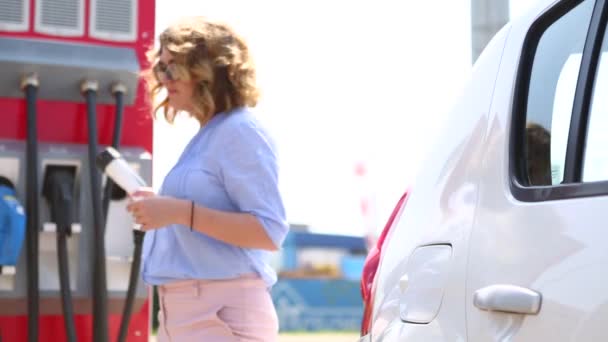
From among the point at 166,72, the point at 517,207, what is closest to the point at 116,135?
the point at 166,72

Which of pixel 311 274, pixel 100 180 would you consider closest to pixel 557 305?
pixel 100 180

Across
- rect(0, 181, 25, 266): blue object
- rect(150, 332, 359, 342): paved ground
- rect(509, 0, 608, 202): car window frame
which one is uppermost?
rect(509, 0, 608, 202): car window frame

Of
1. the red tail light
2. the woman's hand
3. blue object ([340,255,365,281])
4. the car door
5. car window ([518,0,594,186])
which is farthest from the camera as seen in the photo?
blue object ([340,255,365,281])

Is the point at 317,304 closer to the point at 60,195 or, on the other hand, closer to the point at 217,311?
the point at 60,195

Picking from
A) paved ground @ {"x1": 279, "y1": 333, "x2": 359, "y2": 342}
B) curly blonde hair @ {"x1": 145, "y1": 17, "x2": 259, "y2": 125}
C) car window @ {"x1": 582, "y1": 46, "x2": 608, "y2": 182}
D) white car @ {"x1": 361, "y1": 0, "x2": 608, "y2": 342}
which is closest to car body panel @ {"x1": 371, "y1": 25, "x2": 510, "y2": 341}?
white car @ {"x1": 361, "y1": 0, "x2": 608, "y2": 342}

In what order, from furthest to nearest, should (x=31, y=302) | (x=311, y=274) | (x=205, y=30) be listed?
1. (x=311, y=274)
2. (x=31, y=302)
3. (x=205, y=30)

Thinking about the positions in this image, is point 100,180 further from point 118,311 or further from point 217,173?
point 217,173

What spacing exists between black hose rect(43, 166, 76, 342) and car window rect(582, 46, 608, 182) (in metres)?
2.59

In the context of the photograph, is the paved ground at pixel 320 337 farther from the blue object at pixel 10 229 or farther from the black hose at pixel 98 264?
the blue object at pixel 10 229

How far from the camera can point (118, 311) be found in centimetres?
454

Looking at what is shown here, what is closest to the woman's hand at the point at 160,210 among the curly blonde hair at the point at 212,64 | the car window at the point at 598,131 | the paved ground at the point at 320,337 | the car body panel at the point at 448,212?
the curly blonde hair at the point at 212,64

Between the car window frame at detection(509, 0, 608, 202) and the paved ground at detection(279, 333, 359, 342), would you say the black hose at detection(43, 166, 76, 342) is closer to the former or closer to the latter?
the car window frame at detection(509, 0, 608, 202)

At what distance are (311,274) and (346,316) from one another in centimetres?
218

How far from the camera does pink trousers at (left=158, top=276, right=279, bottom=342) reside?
3311 mm
